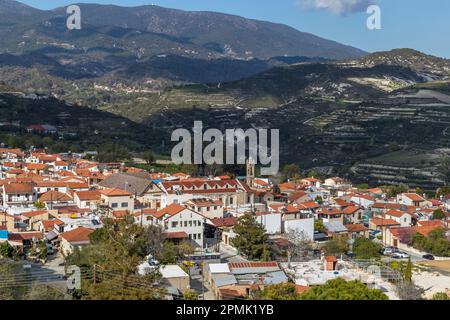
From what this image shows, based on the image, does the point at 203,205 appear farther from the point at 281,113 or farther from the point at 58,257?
the point at 281,113

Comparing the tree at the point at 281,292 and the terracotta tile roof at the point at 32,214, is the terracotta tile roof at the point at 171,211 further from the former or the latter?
the tree at the point at 281,292

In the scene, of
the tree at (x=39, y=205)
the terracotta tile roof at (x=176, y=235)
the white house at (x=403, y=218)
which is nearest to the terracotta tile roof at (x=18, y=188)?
the tree at (x=39, y=205)

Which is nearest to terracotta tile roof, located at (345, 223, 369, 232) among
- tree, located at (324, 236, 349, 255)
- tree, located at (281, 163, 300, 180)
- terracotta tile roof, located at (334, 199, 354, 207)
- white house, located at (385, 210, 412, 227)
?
white house, located at (385, 210, 412, 227)

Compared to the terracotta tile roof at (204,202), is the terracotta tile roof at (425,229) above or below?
below

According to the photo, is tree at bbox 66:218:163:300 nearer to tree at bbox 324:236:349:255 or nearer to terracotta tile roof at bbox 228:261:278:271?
terracotta tile roof at bbox 228:261:278:271

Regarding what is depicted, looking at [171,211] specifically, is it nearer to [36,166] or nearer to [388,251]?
[388,251]

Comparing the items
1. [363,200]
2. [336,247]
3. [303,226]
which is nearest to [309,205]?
[303,226]

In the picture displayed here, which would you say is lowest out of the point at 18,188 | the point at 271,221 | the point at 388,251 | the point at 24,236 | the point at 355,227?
the point at 388,251
